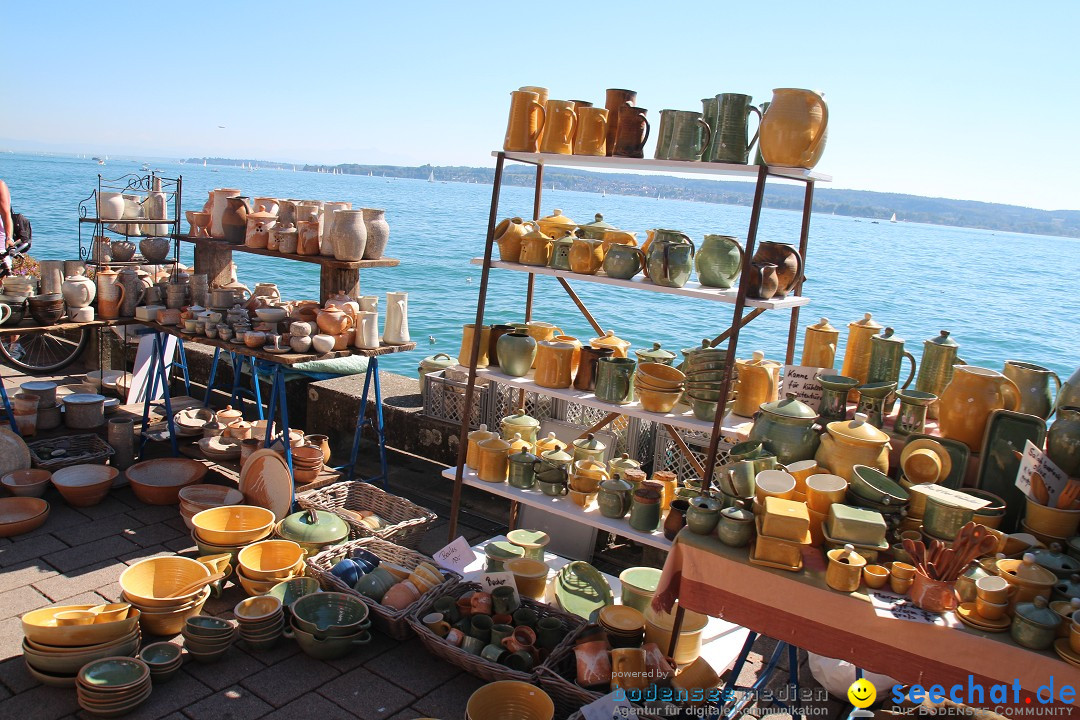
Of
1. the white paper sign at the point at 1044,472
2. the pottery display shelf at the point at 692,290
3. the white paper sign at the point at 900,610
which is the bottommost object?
the white paper sign at the point at 900,610

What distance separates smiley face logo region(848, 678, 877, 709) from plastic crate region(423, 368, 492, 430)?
Result: 8.51ft

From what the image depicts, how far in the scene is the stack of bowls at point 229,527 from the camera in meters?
3.16

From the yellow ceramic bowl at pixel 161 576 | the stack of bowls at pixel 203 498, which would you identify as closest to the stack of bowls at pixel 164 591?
the yellow ceramic bowl at pixel 161 576

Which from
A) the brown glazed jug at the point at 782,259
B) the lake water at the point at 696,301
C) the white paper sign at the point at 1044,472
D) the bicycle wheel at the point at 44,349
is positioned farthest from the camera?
the lake water at the point at 696,301

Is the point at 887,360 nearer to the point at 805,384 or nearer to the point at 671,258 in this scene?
the point at 805,384

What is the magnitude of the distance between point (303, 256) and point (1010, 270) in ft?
146

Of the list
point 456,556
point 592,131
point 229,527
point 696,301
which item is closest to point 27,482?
point 229,527

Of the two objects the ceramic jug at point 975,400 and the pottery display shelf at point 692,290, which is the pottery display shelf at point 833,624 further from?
the pottery display shelf at point 692,290

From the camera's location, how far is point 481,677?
261cm

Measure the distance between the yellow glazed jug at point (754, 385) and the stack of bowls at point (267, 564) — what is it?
1.93m

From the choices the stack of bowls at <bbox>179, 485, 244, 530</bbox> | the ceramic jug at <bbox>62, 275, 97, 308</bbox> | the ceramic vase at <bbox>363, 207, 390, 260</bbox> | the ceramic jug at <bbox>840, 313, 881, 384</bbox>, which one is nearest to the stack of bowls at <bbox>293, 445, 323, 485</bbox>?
the stack of bowls at <bbox>179, 485, 244, 530</bbox>

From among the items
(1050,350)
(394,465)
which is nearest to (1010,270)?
(1050,350)

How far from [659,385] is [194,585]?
193cm

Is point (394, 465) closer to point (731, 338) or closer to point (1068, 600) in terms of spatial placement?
point (731, 338)
